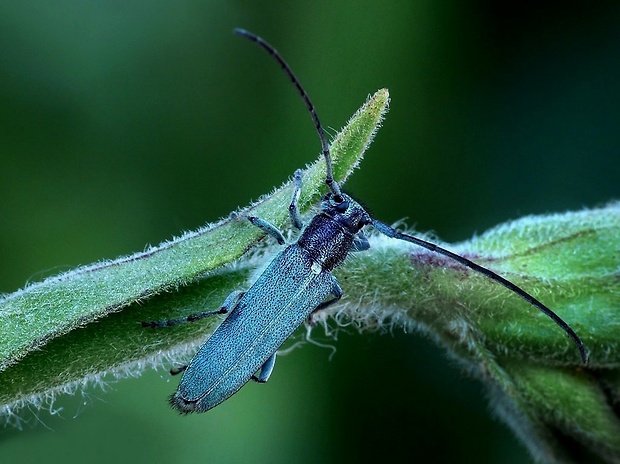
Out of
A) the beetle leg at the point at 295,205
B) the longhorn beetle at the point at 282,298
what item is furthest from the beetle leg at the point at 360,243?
the beetle leg at the point at 295,205

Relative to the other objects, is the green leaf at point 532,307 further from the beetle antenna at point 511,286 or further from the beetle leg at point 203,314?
the beetle leg at point 203,314

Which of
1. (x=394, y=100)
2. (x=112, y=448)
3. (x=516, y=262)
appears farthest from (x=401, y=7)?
(x=112, y=448)

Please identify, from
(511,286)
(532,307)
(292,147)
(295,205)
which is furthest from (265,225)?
(292,147)

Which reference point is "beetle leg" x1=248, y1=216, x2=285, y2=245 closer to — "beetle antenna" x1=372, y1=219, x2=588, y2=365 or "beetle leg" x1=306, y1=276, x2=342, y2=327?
"beetle leg" x1=306, y1=276, x2=342, y2=327

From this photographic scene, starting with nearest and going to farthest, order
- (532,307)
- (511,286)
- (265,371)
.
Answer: (511,286), (532,307), (265,371)

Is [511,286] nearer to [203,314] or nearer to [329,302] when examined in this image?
[329,302]

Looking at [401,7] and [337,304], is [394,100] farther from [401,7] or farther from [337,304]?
[337,304]
